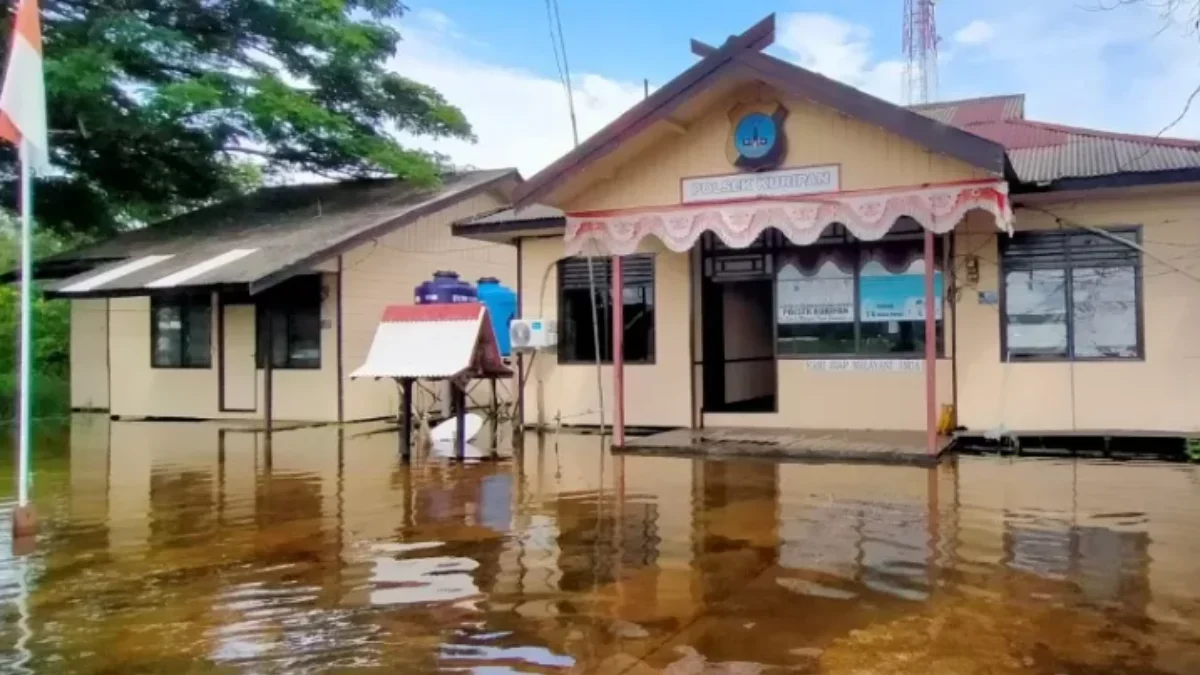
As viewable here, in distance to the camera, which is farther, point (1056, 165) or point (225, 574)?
point (1056, 165)

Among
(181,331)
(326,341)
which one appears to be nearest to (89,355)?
(181,331)

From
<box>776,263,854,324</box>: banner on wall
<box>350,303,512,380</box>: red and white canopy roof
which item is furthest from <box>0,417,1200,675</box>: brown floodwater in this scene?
<box>776,263,854,324</box>: banner on wall

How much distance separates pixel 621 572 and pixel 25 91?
545 centimetres

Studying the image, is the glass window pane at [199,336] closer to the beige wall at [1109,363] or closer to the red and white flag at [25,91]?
the red and white flag at [25,91]

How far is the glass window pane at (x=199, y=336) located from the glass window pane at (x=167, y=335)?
193mm

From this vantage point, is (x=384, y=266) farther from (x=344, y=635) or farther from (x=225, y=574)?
(x=344, y=635)

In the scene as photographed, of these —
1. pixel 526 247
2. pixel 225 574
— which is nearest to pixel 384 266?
pixel 526 247

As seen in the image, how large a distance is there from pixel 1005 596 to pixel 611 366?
8.88 meters

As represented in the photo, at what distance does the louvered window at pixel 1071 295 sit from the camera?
35.9 ft

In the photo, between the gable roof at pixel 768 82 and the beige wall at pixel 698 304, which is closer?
the gable roof at pixel 768 82

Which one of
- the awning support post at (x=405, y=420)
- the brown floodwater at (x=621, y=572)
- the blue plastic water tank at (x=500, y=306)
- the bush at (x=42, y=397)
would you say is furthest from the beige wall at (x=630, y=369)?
the bush at (x=42, y=397)

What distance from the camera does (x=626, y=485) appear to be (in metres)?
9.16

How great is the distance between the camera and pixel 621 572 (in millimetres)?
5793

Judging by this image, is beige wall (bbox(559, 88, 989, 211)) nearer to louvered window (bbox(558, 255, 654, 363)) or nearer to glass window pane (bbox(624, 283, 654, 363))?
louvered window (bbox(558, 255, 654, 363))
